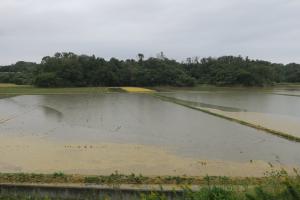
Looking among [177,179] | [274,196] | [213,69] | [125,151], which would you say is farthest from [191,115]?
[213,69]

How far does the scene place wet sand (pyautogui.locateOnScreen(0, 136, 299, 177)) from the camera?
8039 millimetres

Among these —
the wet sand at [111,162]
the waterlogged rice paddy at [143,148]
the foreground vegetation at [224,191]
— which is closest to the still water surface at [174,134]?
the waterlogged rice paddy at [143,148]

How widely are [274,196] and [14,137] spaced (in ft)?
36.3

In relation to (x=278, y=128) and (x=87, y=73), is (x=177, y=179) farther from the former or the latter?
(x=87, y=73)

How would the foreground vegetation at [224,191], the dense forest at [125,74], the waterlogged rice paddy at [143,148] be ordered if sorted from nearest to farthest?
1. the foreground vegetation at [224,191]
2. the waterlogged rice paddy at [143,148]
3. the dense forest at [125,74]

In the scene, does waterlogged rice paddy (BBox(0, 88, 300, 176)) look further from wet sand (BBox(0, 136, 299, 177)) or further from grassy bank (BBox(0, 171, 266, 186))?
grassy bank (BBox(0, 171, 266, 186))

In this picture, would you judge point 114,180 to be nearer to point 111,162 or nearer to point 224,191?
point 111,162

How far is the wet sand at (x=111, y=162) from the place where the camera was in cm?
804

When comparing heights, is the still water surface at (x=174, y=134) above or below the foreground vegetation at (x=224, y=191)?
below

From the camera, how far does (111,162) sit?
29.0ft

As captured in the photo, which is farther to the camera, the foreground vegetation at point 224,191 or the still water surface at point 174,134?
the still water surface at point 174,134

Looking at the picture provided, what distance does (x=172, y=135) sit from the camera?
531 inches

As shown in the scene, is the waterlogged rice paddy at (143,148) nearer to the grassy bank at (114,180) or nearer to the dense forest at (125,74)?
the grassy bank at (114,180)

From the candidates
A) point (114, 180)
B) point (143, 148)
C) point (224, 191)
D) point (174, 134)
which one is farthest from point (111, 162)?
point (174, 134)
